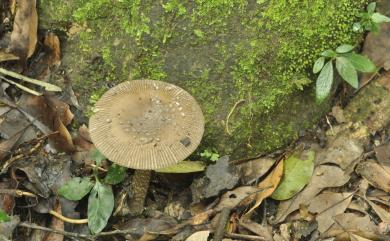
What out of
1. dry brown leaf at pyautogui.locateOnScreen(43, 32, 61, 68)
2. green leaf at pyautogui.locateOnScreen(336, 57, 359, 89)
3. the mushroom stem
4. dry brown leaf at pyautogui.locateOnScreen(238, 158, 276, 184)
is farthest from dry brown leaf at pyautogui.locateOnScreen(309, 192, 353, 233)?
dry brown leaf at pyautogui.locateOnScreen(43, 32, 61, 68)

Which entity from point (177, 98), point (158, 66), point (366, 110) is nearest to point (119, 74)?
point (158, 66)

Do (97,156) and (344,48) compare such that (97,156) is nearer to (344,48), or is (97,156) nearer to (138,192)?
(138,192)

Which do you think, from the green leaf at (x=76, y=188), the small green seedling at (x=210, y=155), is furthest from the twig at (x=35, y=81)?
the small green seedling at (x=210, y=155)

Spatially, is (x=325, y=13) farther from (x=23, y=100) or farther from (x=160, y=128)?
(x=23, y=100)

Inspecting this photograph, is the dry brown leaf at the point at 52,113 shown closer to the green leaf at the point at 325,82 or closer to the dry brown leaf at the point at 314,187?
the dry brown leaf at the point at 314,187

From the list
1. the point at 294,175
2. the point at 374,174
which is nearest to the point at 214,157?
the point at 294,175
